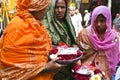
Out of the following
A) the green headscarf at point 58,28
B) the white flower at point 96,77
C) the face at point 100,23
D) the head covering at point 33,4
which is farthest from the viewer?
the face at point 100,23

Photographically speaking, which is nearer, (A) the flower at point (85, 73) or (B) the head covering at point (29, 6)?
(B) the head covering at point (29, 6)

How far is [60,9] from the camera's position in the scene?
14.1 feet

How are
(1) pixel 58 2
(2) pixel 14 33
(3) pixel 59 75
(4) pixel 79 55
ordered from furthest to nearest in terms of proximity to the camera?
(1) pixel 58 2 → (3) pixel 59 75 → (4) pixel 79 55 → (2) pixel 14 33

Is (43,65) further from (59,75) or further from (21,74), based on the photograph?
(59,75)

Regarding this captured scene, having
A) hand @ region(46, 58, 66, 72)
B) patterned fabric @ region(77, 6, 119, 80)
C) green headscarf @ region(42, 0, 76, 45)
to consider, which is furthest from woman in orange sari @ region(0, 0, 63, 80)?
patterned fabric @ region(77, 6, 119, 80)

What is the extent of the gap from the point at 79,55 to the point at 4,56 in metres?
0.70

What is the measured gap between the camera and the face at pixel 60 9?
4312mm

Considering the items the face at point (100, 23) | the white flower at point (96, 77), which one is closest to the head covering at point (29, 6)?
the white flower at point (96, 77)

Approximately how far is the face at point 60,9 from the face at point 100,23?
0.44 meters


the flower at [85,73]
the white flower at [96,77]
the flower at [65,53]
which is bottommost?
the white flower at [96,77]

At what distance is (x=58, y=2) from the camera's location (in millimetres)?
4324

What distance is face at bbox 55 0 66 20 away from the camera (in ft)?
14.1

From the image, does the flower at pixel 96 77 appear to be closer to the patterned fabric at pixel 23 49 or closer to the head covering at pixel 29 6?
the patterned fabric at pixel 23 49

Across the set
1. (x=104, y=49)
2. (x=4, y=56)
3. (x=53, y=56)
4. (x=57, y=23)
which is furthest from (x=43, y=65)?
(x=104, y=49)
